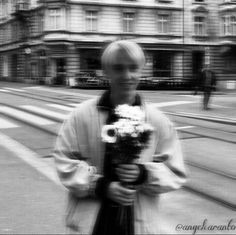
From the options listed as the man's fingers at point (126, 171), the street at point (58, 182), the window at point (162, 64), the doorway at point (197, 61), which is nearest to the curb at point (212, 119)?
the street at point (58, 182)

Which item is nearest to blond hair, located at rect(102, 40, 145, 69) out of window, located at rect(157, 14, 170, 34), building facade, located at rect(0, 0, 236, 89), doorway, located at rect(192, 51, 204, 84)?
building facade, located at rect(0, 0, 236, 89)

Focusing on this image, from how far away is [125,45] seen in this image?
227 cm

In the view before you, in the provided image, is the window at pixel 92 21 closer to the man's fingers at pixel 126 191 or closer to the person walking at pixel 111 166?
the person walking at pixel 111 166

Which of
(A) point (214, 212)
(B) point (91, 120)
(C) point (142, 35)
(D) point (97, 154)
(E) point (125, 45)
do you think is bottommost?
(A) point (214, 212)

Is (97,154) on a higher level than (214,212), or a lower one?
higher

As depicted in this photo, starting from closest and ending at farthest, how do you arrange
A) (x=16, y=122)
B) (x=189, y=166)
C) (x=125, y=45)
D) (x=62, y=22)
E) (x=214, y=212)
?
1. (x=125, y=45)
2. (x=214, y=212)
3. (x=189, y=166)
4. (x=16, y=122)
5. (x=62, y=22)

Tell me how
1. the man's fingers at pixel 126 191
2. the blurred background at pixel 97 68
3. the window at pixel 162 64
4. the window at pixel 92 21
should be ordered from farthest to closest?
the window at pixel 162 64, the window at pixel 92 21, the blurred background at pixel 97 68, the man's fingers at pixel 126 191

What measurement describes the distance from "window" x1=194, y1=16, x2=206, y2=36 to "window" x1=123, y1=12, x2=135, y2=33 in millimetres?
5982

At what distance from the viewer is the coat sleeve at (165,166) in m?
2.27

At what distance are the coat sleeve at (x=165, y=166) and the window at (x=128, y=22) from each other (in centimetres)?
4362

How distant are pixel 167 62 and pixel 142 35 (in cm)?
333

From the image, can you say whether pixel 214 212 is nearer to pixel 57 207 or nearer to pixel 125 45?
pixel 57 207

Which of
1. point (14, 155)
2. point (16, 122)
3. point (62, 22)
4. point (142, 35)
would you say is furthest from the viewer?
point (142, 35)

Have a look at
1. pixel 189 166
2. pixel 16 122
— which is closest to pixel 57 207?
pixel 189 166
